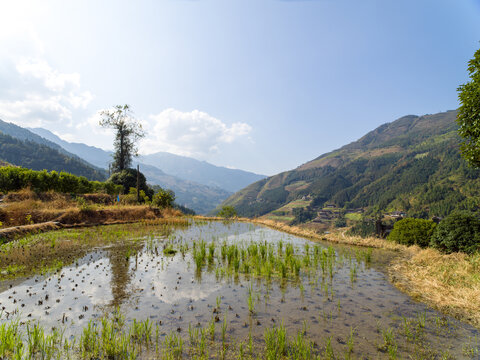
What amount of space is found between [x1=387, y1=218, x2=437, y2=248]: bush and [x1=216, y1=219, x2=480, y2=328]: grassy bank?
1135mm

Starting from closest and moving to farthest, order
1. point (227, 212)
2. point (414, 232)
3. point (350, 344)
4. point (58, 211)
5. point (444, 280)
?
1. point (350, 344)
2. point (444, 280)
3. point (414, 232)
4. point (58, 211)
5. point (227, 212)

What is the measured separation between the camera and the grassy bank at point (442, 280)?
6.83 m

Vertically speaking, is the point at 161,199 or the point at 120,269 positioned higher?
the point at 161,199

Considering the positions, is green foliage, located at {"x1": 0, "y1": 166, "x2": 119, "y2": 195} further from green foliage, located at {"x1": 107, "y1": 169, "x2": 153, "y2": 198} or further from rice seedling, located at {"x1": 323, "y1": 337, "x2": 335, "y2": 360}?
rice seedling, located at {"x1": 323, "y1": 337, "x2": 335, "y2": 360}

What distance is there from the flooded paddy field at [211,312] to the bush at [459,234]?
13.6ft

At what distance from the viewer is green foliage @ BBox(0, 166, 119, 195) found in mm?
24609

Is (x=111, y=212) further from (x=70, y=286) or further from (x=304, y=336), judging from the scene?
(x=304, y=336)

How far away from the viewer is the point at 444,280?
8570 mm

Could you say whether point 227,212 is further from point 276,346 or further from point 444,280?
point 276,346

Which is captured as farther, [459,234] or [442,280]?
[459,234]

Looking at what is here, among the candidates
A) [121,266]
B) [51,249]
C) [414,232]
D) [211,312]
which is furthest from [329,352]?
[51,249]

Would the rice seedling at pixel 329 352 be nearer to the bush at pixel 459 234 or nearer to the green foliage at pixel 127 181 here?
the bush at pixel 459 234

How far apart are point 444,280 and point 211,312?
346 inches

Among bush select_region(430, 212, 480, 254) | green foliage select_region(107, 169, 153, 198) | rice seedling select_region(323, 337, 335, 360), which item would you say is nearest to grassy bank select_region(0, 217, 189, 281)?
rice seedling select_region(323, 337, 335, 360)
